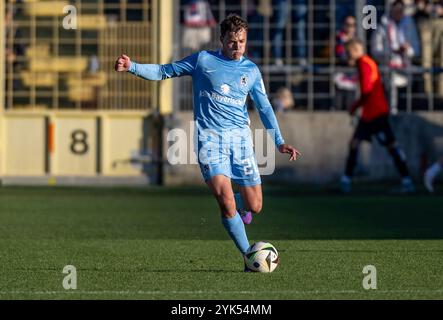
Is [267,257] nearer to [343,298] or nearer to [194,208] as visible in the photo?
[343,298]

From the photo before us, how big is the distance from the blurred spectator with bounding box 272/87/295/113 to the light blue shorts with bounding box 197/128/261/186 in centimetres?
1294

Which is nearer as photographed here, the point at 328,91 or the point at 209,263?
the point at 209,263

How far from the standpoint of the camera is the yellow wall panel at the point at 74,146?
2453 centimetres

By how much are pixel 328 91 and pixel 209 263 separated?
44.8 feet

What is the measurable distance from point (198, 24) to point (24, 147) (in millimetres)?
3828

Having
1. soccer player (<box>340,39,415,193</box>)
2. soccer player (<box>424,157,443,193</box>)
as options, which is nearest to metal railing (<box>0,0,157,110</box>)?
soccer player (<box>340,39,415,193</box>)

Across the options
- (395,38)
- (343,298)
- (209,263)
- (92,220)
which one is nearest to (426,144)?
(395,38)

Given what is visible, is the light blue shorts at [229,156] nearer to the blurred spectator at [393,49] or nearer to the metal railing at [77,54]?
the blurred spectator at [393,49]

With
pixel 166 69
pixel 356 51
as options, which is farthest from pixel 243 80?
pixel 356 51

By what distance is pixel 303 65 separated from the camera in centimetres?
2477

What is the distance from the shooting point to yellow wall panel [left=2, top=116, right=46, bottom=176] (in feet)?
80.6

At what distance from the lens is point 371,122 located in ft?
70.5
